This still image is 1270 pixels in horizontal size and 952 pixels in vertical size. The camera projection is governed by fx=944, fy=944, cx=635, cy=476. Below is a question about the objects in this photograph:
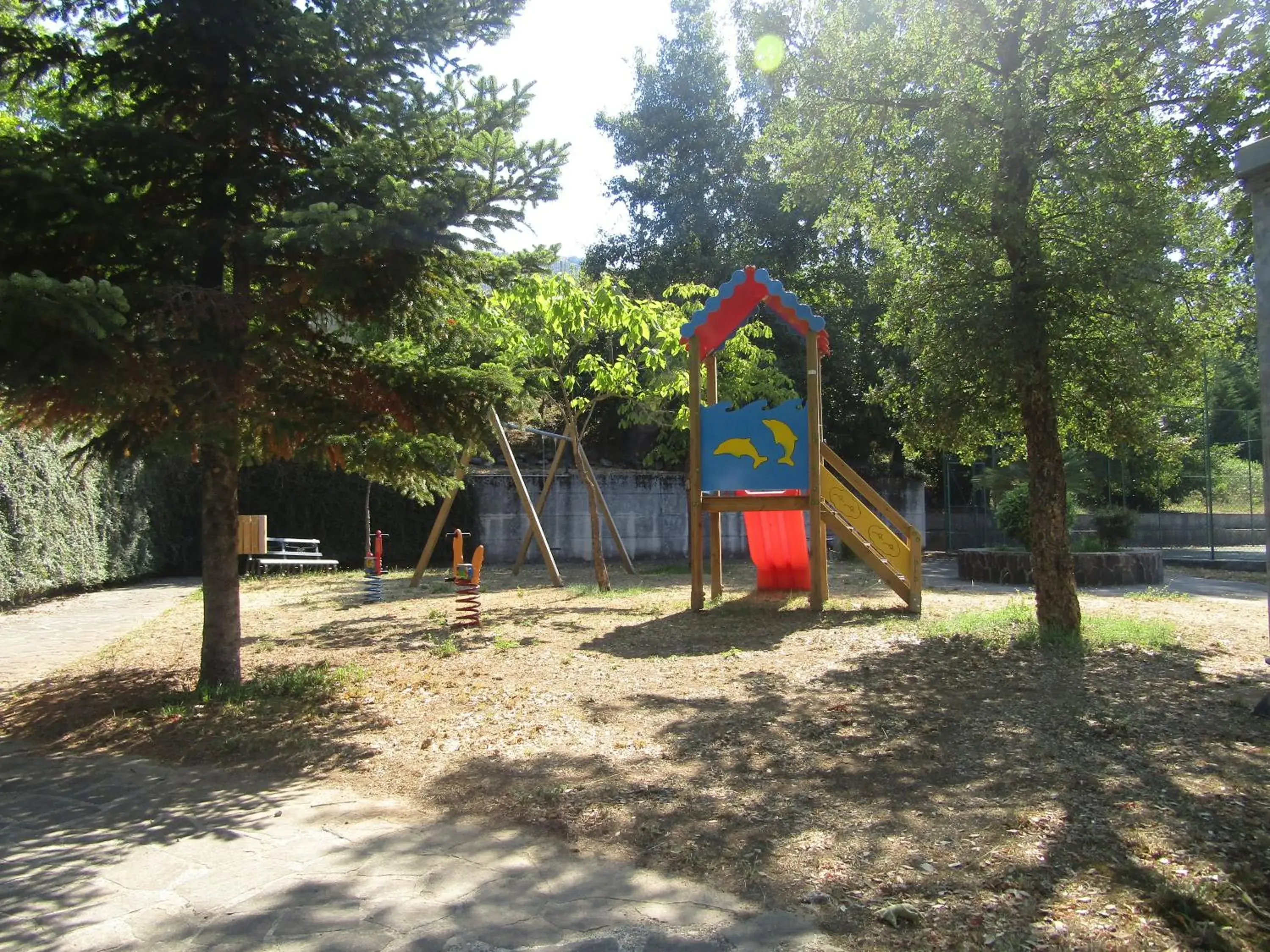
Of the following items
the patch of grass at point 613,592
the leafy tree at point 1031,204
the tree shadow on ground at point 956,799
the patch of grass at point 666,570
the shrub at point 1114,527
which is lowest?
the tree shadow on ground at point 956,799

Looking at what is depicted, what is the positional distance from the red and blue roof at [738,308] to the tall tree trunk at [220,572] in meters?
6.02

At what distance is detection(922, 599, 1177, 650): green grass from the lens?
26.3 ft

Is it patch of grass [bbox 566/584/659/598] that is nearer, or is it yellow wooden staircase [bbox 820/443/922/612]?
yellow wooden staircase [bbox 820/443/922/612]

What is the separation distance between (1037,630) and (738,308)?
16.8ft

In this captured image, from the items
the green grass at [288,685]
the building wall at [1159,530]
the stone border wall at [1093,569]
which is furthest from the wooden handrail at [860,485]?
the building wall at [1159,530]

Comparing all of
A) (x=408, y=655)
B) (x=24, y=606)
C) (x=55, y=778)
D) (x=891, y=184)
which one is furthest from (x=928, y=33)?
(x=24, y=606)

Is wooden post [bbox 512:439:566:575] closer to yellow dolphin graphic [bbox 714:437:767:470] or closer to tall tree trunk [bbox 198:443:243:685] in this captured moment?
yellow dolphin graphic [bbox 714:437:767:470]

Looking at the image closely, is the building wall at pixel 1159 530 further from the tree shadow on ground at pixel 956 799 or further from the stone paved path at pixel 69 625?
the tree shadow on ground at pixel 956 799

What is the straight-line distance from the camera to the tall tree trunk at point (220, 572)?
700 cm

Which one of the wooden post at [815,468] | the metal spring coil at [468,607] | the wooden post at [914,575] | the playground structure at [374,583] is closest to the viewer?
the metal spring coil at [468,607]

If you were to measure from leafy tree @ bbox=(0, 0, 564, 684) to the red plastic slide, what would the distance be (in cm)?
611

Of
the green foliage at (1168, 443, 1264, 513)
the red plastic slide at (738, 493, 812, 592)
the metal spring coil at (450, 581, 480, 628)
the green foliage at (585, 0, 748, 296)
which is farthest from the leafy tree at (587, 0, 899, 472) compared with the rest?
the metal spring coil at (450, 581, 480, 628)

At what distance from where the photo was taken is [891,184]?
8758mm

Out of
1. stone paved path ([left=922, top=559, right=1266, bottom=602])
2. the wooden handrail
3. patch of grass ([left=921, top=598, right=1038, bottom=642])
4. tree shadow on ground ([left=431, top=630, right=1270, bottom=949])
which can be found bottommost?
tree shadow on ground ([left=431, top=630, right=1270, bottom=949])
